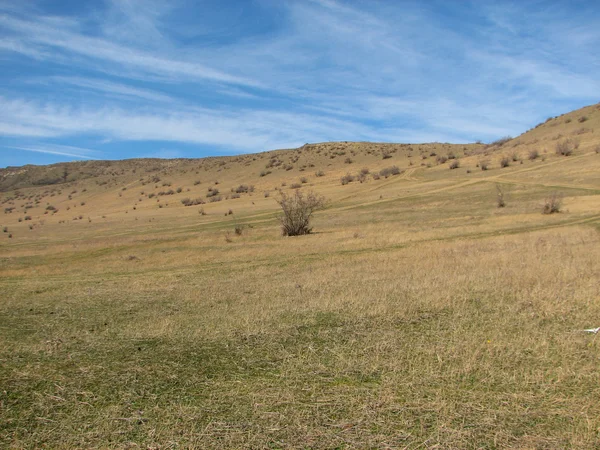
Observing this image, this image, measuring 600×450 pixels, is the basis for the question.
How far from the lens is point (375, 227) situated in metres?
25.9

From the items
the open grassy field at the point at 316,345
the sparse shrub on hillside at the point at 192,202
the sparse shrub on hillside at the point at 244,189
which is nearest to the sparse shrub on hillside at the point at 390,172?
the sparse shrub on hillside at the point at 244,189

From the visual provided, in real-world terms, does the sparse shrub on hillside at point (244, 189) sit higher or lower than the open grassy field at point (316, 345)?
higher

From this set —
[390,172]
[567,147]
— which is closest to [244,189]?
[390,172]

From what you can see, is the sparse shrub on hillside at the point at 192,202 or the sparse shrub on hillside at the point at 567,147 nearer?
the sparse shrub on hillside at the point at 567,147

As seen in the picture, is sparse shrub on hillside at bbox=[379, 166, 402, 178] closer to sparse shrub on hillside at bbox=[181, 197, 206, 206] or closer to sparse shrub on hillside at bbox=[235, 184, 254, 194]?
sparse shrub on hillside at bbox=[235, 184, 254, 194]

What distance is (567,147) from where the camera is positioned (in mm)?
45344

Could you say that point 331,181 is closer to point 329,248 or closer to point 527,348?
point 329,248

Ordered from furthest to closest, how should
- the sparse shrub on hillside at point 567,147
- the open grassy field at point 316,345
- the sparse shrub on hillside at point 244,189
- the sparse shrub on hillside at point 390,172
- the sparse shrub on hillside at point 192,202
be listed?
the sparse shrub on hillside at point 244,189 < the sparse shrub on hillside at point 192,202 < the sparse shrub on hillside at point 390,172 < the sparse shrub on hillside at point 567,147 < the open grassy field at point 316,345

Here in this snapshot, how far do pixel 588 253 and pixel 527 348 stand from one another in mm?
8583

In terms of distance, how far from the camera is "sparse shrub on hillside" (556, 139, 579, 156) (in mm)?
44844

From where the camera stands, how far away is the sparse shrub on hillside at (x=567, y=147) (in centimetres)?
4484

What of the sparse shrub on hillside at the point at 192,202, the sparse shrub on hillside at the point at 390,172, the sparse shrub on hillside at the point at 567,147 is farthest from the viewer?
the sparse shrub on hillside at the point at 192,202

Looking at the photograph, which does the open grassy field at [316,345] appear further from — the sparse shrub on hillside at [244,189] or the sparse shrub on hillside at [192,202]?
the sparse shrub on hillside at [244,189]

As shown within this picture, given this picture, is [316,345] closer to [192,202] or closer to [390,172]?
[390,172]
